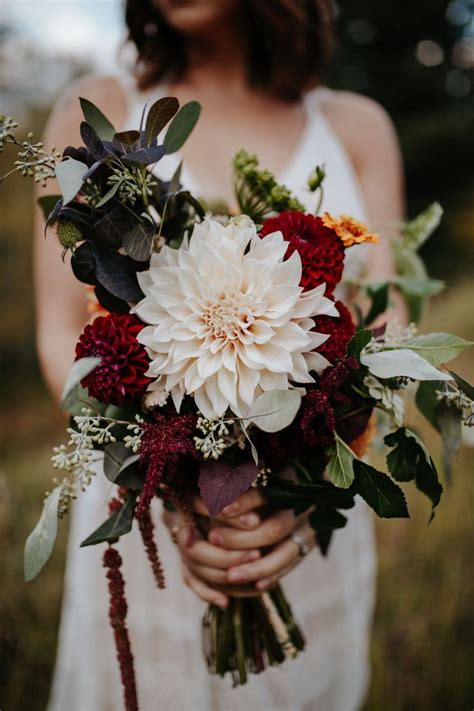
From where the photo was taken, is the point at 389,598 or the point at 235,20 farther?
the point at 389,598

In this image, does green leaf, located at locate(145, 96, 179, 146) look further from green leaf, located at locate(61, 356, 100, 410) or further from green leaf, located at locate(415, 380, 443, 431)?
green leaf, located at locate(415, 380, 443, 431)

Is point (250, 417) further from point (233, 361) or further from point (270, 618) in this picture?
point (270, 618)

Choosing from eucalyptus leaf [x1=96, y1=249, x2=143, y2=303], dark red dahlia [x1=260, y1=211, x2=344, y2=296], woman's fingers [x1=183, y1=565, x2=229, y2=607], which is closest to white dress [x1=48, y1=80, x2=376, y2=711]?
woman's fingers [x1=183, y1=565, x2=229, y2=607]

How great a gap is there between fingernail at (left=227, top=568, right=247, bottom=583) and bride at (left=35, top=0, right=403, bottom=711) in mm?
396

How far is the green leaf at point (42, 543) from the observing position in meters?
0.74

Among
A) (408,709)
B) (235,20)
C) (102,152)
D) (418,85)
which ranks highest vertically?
(418,85)

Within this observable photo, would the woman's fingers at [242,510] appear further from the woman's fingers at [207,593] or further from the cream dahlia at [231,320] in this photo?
the cream dahlia at [231,320]

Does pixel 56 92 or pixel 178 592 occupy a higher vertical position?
pixel 56 92

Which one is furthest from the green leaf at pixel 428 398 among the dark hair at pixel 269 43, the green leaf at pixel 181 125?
the dark hair at pixel 269 43

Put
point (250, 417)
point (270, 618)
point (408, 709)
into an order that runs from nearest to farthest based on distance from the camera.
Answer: point (250, 417) → point (270, 618) → point (408, 709)

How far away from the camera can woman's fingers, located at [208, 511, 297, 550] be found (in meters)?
0.99

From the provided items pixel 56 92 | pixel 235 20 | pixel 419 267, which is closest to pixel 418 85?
pixel 56 92

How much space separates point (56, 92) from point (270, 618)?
246 inches

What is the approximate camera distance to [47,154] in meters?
0.72
